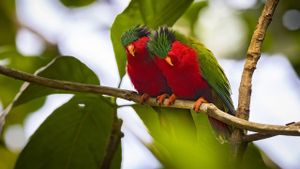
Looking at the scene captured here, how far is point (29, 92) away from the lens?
6.30 ft

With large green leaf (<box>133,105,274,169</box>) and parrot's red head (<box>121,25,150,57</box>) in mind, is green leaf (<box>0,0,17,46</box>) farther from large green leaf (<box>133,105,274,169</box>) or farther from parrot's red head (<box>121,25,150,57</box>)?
large green leaf (<box>133,105,274,169</box>)

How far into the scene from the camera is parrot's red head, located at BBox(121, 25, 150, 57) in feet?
7.07

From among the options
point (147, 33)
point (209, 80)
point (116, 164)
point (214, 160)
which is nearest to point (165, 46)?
point (147, 33)

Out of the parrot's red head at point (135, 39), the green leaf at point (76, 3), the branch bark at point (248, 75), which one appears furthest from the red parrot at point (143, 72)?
the branch bark at point (248, 75)

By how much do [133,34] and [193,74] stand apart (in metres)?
0.32

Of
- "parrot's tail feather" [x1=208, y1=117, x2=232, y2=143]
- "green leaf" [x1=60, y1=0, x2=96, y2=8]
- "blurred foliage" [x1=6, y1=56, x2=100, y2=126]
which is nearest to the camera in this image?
"blurred foliage" [x1=6, y1=56, x2=100, y2=126]

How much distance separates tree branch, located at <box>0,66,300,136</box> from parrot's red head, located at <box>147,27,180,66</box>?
7.7 inches

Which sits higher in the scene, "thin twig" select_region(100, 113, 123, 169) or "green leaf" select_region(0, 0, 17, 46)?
"green leaf" select_region(0, 0, 17, 46)

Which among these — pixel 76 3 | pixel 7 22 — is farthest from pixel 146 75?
pixel 7 22

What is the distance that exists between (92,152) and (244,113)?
872mm

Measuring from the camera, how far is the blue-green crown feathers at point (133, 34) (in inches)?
84.5

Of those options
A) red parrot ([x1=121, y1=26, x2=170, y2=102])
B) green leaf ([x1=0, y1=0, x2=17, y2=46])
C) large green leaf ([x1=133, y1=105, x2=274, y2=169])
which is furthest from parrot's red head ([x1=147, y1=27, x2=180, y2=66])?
green leaf ([x1=0, y1=0, x2=17, y2=46])

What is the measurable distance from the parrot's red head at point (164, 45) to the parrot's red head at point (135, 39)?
0.06m

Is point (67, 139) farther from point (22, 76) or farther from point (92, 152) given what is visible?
point (22, 76)
